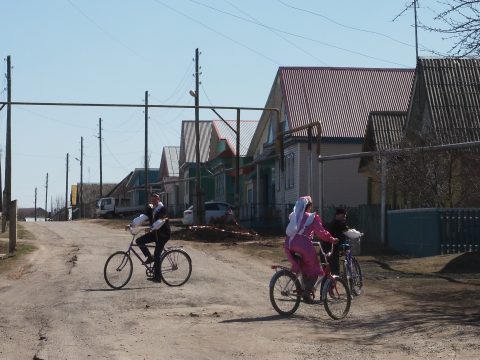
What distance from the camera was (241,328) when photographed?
11820 millimetres

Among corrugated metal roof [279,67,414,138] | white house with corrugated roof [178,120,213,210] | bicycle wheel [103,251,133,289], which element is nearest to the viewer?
bicycle wheel [103,251,133,289]

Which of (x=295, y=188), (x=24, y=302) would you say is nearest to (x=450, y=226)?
Result: (x=24, y=302)

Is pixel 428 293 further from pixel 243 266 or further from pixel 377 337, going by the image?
pixel 243 266

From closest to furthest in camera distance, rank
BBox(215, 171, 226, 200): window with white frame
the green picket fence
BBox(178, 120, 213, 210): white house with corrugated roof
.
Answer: the green picket fence < BBox(215, 171, 226, 200): window with white frame < BBox(178, 120, 213, 210): white house with corrugated roof

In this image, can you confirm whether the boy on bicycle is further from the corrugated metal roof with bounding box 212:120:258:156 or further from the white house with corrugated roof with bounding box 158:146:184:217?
the white house with corrugated roof with bounding box 158:146:184:217

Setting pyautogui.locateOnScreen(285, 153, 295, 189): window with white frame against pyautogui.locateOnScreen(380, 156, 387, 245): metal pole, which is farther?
pyautogui.locateOnScreen(285, 153, 295, 189): window with white frame

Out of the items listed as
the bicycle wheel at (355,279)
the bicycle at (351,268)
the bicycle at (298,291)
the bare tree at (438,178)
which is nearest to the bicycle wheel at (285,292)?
A: the bicycle at (298,291)

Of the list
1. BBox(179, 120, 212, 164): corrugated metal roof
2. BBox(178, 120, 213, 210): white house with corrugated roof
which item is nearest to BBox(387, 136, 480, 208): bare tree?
BBox(178, 120, 213, 210): white house with corrugated roof

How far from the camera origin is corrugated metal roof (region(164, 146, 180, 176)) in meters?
81.6

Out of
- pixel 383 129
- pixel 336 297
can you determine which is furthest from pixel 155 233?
pixel 383 129

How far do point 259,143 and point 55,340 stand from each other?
42666 millimetres

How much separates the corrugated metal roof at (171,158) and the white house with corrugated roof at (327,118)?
1324 inches

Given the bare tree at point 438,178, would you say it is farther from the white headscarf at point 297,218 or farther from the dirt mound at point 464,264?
the white headscarf at point 297,218

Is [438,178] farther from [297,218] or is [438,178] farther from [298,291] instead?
[298,291]
